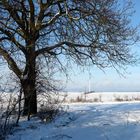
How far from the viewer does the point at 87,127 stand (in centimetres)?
1037

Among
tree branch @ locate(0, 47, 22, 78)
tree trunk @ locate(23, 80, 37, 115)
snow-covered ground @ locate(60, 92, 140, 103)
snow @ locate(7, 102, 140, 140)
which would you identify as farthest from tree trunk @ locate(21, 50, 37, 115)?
snow-covered ground @ locate(60, 92, 140, 103)

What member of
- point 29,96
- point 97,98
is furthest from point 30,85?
point 97,98

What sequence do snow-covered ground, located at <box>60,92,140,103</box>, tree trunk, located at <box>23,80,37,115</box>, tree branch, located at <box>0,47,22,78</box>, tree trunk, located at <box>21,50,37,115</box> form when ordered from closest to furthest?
tree trunk, located at <box>23,80,37,115</box>, tree trunk, located at <box>21,50,37,115</box>, tree branch, located at <box>0,47,22,78</box>, snow-covered ground, located at <box>60,92,140,103</box>

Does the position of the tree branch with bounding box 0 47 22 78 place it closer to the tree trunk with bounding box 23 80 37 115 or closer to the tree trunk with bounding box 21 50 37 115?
the tree trunk with bounding box 21 50 37 115

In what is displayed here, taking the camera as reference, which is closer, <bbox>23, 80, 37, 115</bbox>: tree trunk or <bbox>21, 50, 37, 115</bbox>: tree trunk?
<bbox>23, 80, 37, 115</bbox>: tree trunk

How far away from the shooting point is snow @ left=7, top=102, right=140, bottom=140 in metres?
9.47

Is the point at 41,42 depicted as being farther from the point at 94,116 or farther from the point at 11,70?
the point at 94,116

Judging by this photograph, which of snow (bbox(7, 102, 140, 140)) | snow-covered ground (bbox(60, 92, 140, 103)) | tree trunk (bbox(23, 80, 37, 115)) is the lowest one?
snow (bbox(7, 102, 140, 140))

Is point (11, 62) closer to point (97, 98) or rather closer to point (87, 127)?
point (87, 127)

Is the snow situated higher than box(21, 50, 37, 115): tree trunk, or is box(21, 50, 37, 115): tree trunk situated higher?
box(21, 50, 37, 115): tree trunk

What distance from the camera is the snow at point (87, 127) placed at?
31.1 feet

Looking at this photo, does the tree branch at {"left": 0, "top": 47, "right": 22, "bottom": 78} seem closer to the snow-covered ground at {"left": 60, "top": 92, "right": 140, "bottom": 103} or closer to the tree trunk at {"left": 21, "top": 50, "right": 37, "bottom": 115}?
the tree trunk at {"left": 21, "top": 50, "right": 37, "bottom": 115}

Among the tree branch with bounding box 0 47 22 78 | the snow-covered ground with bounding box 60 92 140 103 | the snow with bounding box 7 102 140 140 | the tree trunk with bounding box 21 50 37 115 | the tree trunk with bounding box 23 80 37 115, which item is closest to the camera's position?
the snow with bounding box 7 102 140 140

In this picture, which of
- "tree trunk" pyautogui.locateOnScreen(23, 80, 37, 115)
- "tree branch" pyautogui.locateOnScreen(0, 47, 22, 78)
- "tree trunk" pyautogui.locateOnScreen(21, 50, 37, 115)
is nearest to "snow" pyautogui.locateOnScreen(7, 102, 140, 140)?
"tree trunk" pyautogui.locateOnScreen(23, 80, 37, 115)
